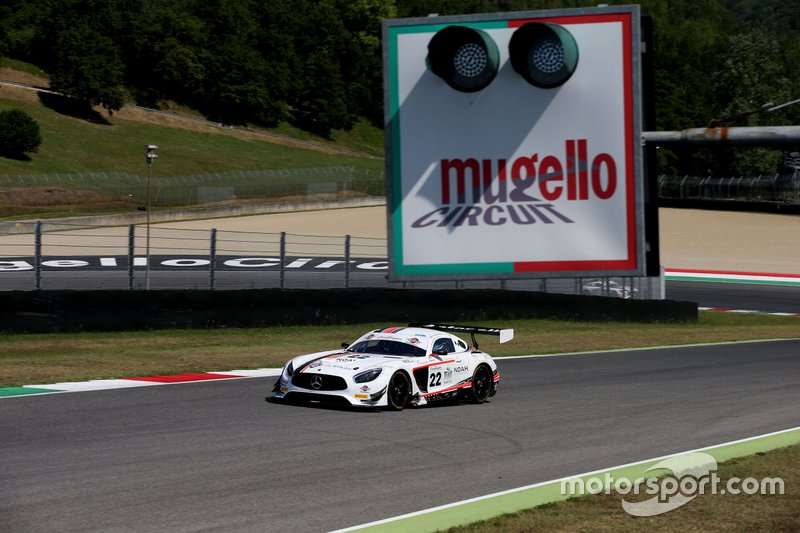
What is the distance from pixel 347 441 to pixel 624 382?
26.5 ft

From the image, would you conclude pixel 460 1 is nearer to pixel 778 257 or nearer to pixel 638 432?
pixel 778 257

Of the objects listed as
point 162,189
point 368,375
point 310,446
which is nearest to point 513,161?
point 368,375

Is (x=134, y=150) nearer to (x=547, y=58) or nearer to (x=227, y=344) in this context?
(x=227, y=344)

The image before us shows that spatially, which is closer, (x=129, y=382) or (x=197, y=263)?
(x=129, y=382)

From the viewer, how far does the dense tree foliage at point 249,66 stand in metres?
94.8

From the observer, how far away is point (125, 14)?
105 metres

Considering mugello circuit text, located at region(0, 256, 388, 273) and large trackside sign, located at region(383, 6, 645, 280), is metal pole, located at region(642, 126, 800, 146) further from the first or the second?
mugello circuit text, located at region(0, 256, 388, 273)

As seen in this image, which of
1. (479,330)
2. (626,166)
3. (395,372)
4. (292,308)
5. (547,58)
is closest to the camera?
(395,372)

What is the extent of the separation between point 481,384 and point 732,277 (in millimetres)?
34030

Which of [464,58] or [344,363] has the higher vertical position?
[464,58]

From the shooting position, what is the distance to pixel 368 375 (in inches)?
596

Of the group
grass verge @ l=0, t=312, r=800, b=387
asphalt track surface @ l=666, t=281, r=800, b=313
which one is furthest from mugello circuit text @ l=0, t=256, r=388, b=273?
asphalt track surface @ l=666, t=281, r=800, b=313

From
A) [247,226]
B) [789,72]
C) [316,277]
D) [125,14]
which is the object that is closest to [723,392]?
[316,277]

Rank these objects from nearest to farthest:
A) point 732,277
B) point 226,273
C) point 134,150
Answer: point 226,273
point 732,277
point 134,150
